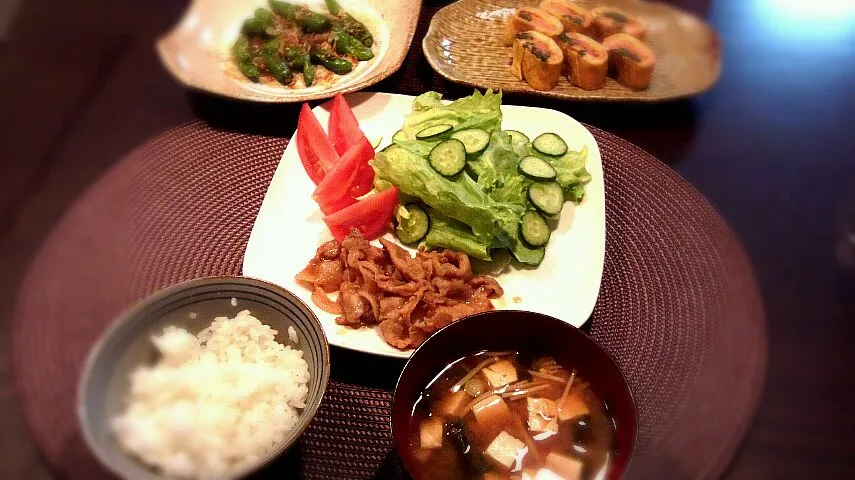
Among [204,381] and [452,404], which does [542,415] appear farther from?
[204,381]

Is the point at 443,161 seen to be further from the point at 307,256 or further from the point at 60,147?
the point at 60,147

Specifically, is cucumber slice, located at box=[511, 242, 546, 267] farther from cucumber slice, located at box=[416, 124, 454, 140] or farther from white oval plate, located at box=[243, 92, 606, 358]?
cucumber slice, located at box=[416, 124, 454, 140]

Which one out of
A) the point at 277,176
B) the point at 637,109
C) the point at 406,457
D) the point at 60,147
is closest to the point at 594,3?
the point at 637,109

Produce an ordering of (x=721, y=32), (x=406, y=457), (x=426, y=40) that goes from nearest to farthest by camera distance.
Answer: (x=721, y=32) < (x=406, y=457) < (x=426, y=40)

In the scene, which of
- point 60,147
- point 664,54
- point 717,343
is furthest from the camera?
point 664,54

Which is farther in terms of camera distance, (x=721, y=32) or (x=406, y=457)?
(x=406, y=457)

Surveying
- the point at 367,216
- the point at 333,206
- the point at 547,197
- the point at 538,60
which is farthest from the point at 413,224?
the point at 538,60

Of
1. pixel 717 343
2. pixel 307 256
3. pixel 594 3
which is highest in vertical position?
pixel 594 3

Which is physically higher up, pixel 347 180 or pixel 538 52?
pixel 538 52
